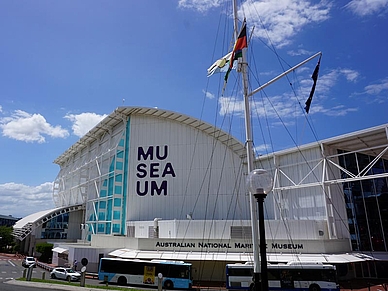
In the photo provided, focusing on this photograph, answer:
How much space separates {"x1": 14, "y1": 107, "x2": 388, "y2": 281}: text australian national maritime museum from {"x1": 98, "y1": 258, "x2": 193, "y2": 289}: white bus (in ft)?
7.29

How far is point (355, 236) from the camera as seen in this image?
26.4 meters

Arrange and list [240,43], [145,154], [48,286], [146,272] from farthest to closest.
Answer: [145,154] < [146,272] < [48,286] < [240,43]

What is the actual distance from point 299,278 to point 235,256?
20.0 ft

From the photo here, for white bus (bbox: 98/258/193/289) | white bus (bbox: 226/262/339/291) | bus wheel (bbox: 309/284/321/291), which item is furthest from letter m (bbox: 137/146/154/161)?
bus wheel (bbox: 309/284/321/291)

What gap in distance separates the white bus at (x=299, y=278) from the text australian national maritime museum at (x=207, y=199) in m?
2.30

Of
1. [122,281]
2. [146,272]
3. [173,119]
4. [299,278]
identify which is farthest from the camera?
[173,119]

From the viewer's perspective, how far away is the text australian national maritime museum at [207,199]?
2573 cm

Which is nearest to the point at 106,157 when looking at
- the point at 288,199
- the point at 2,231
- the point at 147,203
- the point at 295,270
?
the point at 147,203

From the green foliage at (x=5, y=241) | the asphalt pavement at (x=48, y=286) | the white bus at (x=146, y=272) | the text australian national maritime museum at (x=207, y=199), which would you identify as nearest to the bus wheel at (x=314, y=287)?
the text australian national maritime museum at (x=207, y=199)

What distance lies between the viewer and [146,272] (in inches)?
960

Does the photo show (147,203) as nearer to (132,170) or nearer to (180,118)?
(132,170)

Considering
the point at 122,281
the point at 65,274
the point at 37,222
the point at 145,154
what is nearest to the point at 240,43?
the point at 122,281

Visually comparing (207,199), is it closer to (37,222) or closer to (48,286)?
(48,286)

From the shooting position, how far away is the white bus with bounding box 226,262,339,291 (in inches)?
806
